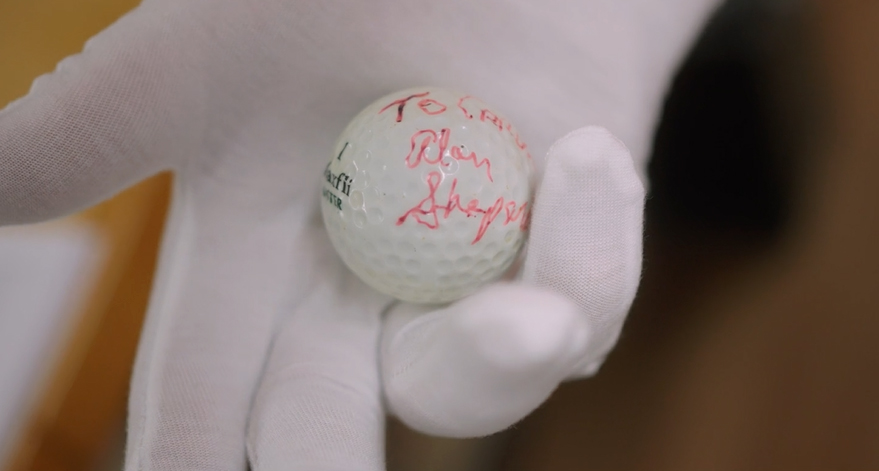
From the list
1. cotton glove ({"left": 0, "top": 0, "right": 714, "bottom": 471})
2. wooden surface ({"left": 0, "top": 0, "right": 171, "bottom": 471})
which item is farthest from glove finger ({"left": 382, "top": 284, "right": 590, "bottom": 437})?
wooden surface ({"left": 0, "top": 0, "right": 171, "bottom": 471})

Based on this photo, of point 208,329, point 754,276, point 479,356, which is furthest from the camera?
point 754,276

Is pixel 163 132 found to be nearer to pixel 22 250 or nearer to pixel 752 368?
pixel 22 250

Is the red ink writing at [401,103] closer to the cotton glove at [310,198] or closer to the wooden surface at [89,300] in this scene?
the cotton glove at [310,198]

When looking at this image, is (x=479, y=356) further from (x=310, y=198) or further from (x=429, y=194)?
(x=310, y=198)

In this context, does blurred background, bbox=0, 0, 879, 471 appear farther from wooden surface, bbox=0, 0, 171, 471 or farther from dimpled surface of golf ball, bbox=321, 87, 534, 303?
dimpled surface of golf ball, bbox=321, 87, 534, 303

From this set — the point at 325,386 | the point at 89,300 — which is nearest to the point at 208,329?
the point at 325,386

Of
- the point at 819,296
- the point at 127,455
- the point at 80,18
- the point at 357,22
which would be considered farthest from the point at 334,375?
the point at 80,18
